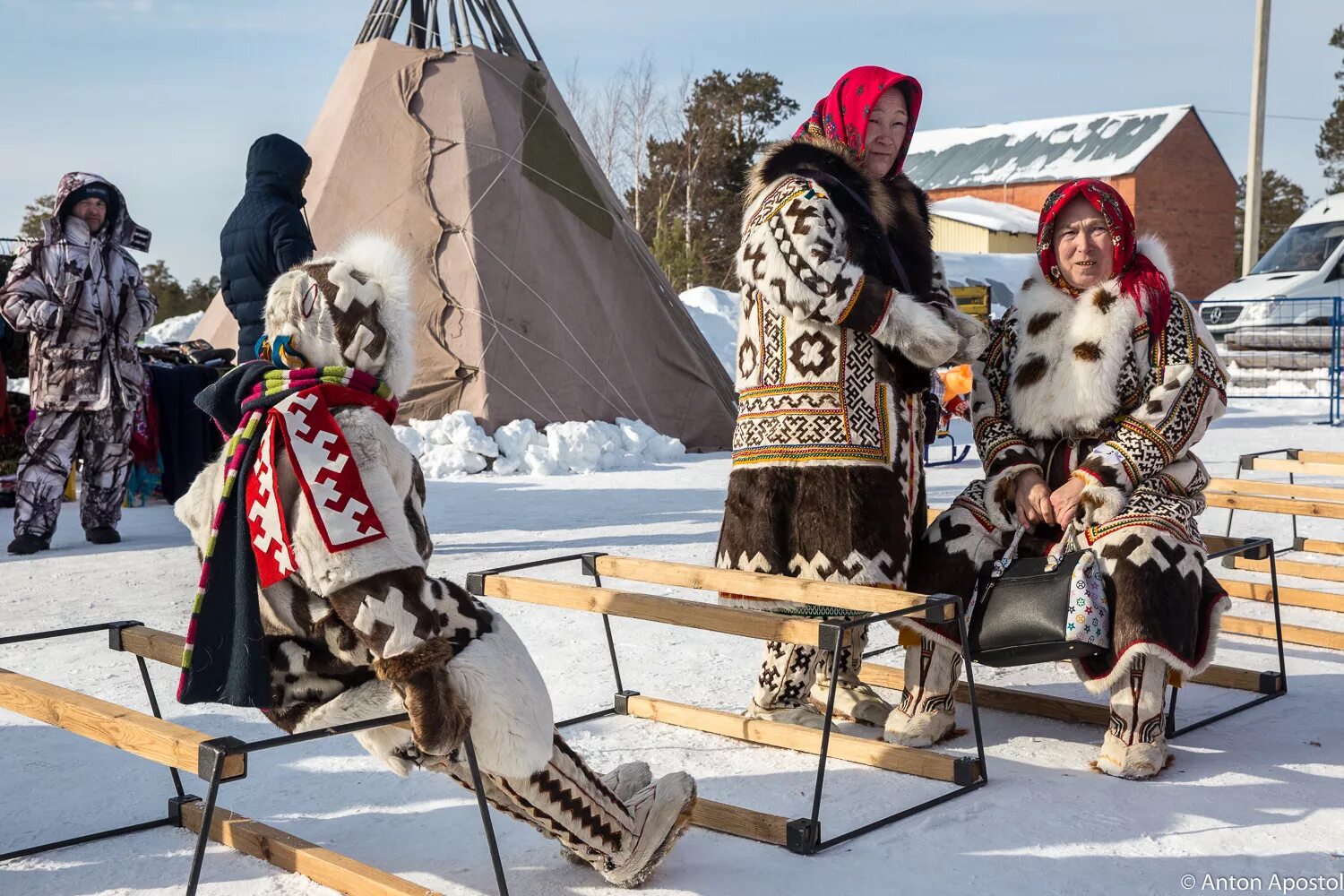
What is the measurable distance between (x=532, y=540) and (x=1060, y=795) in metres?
4.20

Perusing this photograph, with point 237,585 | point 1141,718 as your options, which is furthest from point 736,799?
point 237,585

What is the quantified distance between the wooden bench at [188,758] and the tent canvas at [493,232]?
739cm

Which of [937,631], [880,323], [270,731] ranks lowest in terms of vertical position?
[270,731]

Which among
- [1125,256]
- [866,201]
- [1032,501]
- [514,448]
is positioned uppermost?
[866,201]

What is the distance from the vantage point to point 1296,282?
16.2 meters

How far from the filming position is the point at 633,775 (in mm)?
2695

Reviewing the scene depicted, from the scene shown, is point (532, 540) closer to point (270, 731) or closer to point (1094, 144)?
point (270, 731)

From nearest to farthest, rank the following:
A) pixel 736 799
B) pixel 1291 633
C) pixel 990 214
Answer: pixel 736 799
pixel 1291 633
pixel 990 214

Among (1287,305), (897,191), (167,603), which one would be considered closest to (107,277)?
(167,603)

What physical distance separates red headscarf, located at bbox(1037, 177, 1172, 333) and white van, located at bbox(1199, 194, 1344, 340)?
1299 centimetres

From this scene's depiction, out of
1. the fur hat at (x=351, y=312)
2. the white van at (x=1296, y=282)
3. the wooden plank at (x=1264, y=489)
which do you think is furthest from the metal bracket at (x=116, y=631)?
the white van at (x=1296, y=282)

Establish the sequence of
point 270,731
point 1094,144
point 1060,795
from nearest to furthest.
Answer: point 1060,795 < point 270,731 < point 1094,144

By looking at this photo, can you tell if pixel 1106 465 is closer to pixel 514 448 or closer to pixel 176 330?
pixel 514 448

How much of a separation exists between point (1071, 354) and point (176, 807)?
254 cm
